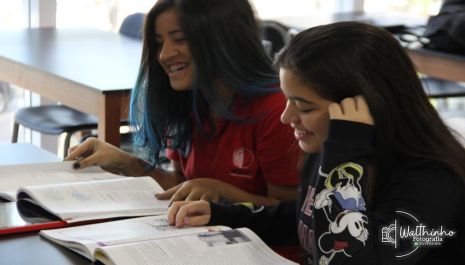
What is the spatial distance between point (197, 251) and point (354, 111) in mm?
348

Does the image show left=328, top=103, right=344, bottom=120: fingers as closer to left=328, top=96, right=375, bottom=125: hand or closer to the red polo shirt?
left=328, top=96, right=375, bottom=125: hand

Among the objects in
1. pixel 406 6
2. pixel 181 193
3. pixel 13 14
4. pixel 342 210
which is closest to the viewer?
pixel 342 210

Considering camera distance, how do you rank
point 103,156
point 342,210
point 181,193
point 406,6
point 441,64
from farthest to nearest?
point 406,6, point 441,64, point 103,156, point 181,193, point 342,210

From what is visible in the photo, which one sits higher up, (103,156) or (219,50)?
(219,50)

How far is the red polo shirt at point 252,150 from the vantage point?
1910mm

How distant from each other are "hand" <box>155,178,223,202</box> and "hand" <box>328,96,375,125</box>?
1.41ft

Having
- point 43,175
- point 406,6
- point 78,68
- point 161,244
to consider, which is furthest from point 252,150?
point 406,6

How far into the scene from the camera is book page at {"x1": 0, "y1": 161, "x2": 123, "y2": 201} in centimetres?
183

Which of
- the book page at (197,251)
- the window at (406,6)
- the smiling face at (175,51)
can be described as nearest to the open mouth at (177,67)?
the smiling face at (175,51)

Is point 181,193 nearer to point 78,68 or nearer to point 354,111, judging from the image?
point 354,111

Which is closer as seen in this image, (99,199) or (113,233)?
(113,233)

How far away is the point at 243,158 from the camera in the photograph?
6.48ft

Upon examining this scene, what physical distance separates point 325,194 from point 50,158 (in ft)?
3.09

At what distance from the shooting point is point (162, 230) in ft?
4.97
